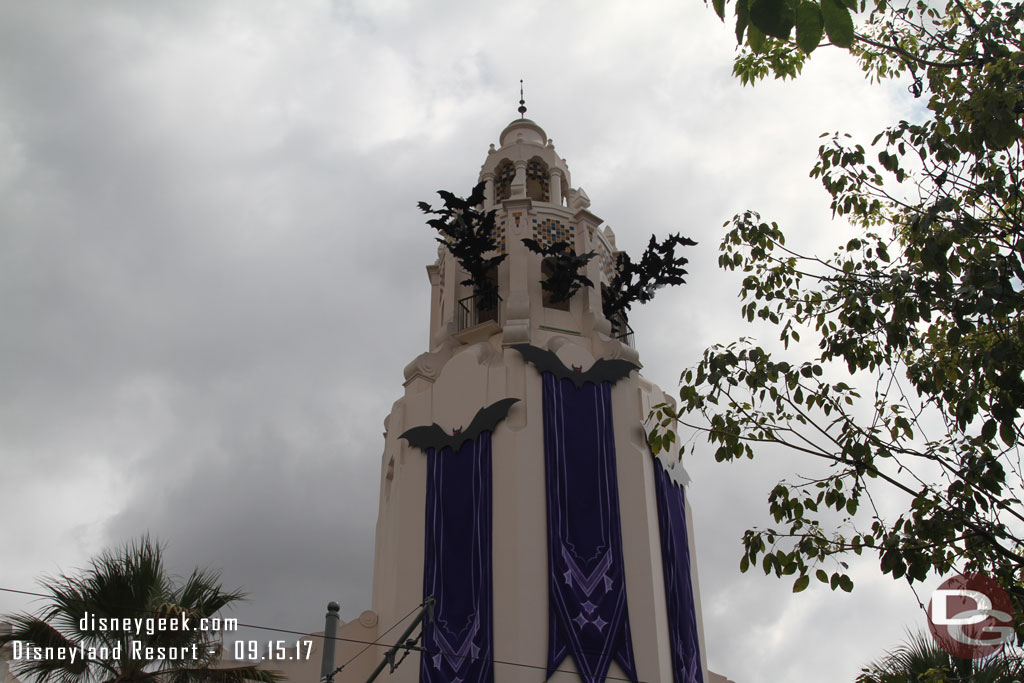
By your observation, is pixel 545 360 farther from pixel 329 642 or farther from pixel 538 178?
pixel 329 642

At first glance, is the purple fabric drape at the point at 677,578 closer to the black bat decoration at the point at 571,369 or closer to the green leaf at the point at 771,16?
the black bat decoration at the point at 571,369

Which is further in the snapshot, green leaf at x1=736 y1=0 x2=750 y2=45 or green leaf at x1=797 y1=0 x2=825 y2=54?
green leaf at x1=736 y1=0 x2=750 y2=45

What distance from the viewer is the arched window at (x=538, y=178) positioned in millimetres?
31031

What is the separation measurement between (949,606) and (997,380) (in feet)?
8.41

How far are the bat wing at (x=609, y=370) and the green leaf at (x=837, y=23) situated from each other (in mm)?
17379

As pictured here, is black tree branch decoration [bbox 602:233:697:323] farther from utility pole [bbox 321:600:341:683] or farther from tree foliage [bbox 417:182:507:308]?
utility pole [bbox 321:600:341:683]

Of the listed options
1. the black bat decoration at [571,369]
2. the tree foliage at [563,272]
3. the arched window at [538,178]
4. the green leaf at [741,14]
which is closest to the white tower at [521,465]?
the black bat decoration at [571,369]

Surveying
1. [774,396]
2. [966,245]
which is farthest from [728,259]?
[966,245]

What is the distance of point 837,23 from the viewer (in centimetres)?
643

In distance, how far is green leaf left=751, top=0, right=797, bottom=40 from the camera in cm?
620

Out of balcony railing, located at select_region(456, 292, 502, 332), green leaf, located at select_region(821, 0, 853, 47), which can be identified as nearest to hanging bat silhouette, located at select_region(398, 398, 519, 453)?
balcony railing, located at select_region(456, 292, 502, 332)

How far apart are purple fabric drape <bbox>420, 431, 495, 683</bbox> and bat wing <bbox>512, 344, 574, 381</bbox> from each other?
2176mm

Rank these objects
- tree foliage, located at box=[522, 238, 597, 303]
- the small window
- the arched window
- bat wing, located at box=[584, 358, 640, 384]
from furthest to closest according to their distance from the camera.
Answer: the arched window
the small window
tree foliage, located at box=[522, 238, 597, 303]
bat wing, located at box=[584, 358, 640, 384]

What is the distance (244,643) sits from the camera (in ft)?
47.4
